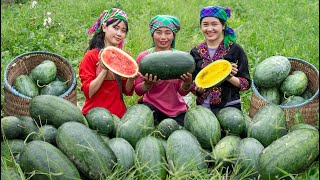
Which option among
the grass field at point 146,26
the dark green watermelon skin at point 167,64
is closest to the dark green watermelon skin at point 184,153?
the dark green watermelon skin at point 167,64

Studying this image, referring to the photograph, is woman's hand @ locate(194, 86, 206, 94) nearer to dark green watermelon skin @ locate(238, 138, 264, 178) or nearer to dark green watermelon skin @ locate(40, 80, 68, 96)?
dark green watermelon skin @ locate(238, 138, 264, 178)

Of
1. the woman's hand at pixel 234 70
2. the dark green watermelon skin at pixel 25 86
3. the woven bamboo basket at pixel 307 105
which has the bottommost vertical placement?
the woven bamboo basket at pixel 307 105

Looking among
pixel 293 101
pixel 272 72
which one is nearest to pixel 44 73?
pixel 272 72

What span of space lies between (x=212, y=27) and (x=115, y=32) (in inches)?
39.4

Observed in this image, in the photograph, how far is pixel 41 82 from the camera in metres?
5.00

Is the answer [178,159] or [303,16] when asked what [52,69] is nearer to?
[178,159]

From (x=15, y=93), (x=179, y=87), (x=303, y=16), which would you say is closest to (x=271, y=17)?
(x=303, y=16)

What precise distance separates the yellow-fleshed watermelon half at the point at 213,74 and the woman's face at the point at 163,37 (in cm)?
49

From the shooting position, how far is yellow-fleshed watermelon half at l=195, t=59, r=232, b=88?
436 centimetres

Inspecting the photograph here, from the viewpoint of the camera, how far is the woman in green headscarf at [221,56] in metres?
4.64

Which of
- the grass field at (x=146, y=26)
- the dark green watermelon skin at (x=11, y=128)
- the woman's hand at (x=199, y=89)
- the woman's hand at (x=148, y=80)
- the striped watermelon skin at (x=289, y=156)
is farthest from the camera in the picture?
the grass field at (x=146, y=26)

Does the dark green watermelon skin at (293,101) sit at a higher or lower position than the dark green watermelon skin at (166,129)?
lower

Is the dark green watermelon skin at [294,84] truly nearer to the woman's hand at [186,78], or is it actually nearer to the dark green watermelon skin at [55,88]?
the woman's hand at [186,78]

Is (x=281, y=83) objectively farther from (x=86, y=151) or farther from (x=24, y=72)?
(x=24, y=72)
